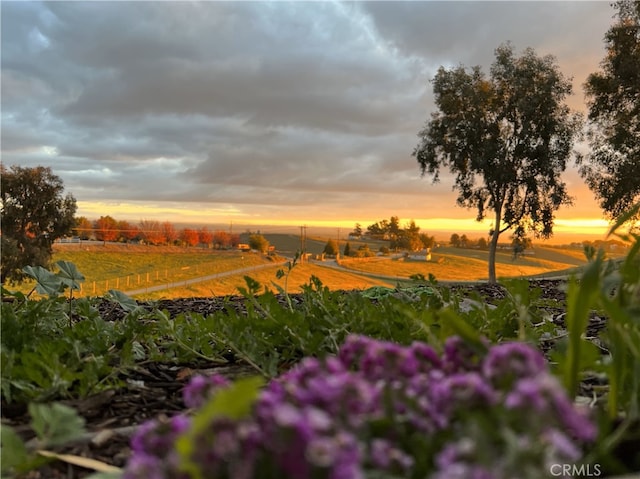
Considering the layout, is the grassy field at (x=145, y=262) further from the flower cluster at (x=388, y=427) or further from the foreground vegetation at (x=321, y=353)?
the flower cluster at (x=388, y=427)

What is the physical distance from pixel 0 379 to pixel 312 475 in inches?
45.6

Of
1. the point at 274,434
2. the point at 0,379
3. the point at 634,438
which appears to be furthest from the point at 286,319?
the point at 274,434

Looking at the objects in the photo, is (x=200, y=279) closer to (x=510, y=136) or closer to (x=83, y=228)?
(x=83, y=228)

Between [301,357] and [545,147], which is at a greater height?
[545,147]

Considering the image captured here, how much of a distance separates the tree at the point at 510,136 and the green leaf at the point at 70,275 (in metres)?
14.1

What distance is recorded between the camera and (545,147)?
15.2 meters

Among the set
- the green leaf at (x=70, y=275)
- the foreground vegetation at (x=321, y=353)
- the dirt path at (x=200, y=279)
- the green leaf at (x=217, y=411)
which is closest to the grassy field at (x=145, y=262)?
the dirt path at (x=200, y=279)

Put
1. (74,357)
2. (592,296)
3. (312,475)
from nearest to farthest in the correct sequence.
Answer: (312,475)
(592,296)
(74,357)

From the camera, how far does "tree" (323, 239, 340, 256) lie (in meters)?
15.8

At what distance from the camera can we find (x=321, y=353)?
5.30ft

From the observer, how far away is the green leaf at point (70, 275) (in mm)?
2193

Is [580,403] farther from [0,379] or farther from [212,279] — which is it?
[212,279]

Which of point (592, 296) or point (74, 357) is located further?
point (74, 357)

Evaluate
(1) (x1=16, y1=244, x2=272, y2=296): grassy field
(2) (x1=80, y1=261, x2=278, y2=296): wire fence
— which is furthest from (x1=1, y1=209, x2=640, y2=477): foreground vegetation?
(1) (x1=16, y1=244, x2=272, y2=296): grassy field
